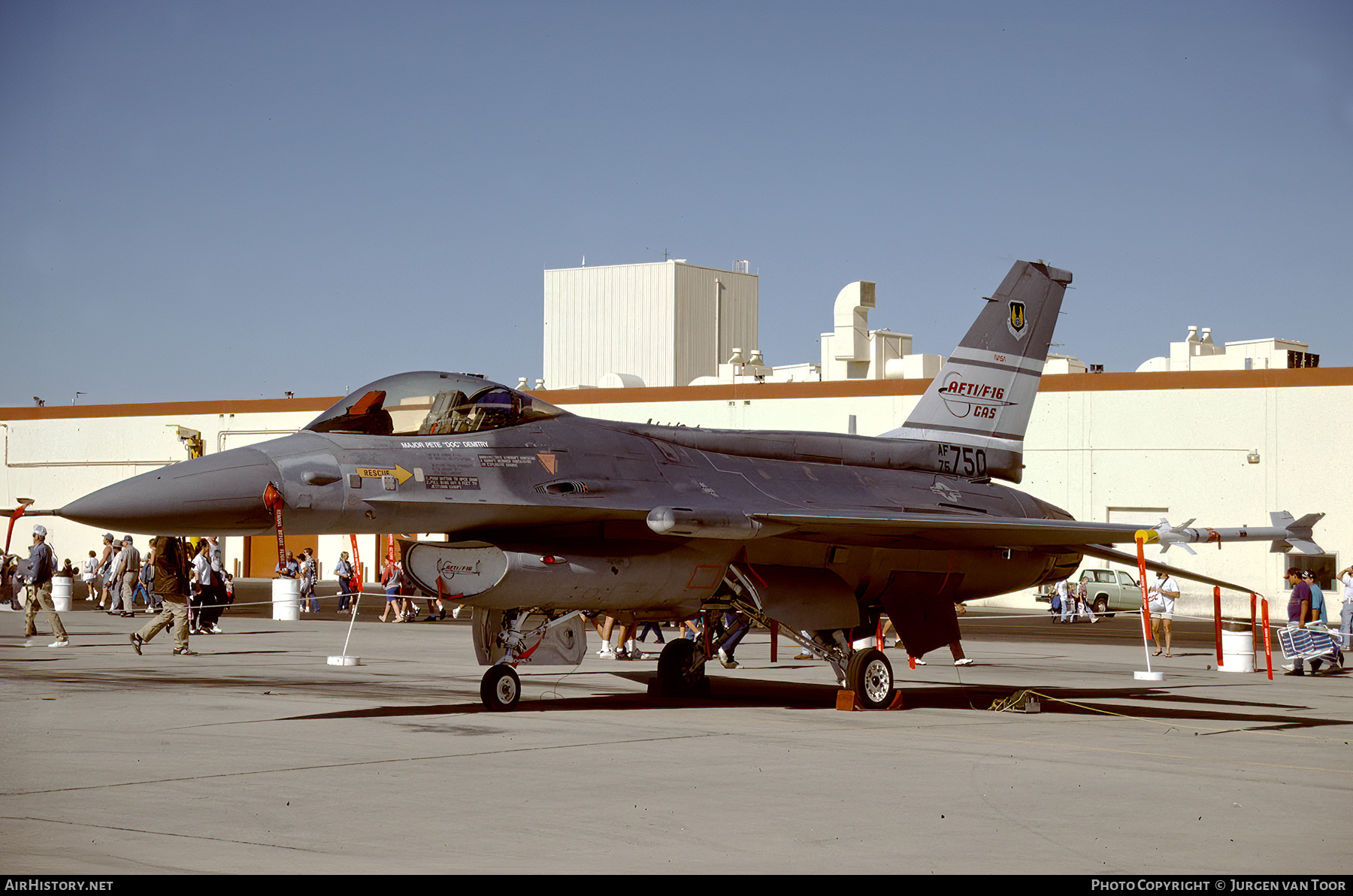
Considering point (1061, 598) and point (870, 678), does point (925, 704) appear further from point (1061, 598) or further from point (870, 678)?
Answer: point (1061, 598)

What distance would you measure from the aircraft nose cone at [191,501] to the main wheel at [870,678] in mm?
6467

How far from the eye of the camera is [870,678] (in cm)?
1489

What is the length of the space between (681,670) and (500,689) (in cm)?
293

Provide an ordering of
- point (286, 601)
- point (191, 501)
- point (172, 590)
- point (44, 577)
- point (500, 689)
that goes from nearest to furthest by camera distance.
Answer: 1. point (191, 501)
2. point (500, 689)
3. point (172, 590)
4. point (44, 577)
5. point (286, 601)

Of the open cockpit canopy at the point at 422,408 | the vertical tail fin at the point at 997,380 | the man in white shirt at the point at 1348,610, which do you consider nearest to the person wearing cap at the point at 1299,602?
the man in white shirt at the point at 1348,610

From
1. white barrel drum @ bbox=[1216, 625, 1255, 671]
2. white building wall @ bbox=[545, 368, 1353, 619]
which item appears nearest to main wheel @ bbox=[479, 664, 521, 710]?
white barrel drum @ bbox=[1216, 625, 1255, 671]

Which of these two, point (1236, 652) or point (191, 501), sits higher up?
point (191, 501)

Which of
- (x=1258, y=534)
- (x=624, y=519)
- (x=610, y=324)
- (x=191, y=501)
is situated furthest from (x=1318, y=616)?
(x=610, y=324)

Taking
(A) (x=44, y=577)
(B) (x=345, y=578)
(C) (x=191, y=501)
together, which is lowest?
(B) (x=345, y=578)

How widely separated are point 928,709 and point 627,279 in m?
46.3

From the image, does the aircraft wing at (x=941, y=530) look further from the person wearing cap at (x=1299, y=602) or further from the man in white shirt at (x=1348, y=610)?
the man in white shirt at (x=1348, y=610)

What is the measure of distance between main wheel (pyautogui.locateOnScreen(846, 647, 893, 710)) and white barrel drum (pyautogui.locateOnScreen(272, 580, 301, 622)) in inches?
758

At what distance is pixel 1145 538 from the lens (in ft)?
44.0

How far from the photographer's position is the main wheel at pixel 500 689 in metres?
13.7
